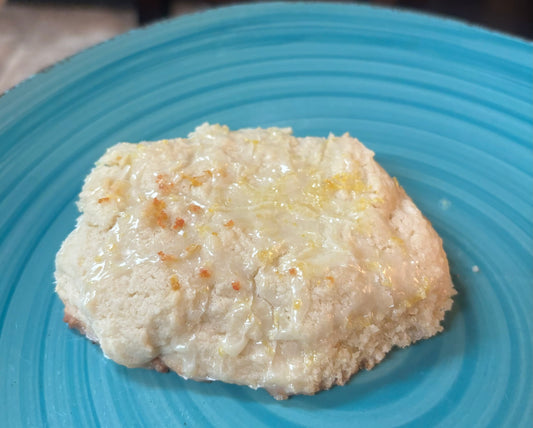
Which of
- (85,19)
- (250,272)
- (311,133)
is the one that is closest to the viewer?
(250,272)

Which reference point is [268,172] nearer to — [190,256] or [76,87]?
[190,256]

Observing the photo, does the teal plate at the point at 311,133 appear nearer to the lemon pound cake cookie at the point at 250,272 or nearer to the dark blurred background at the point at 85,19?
the lemon pound cake cookie at the point at 250,272

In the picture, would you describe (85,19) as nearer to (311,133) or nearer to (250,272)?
(311,133)

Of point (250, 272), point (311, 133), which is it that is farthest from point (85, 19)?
point (250, 272)

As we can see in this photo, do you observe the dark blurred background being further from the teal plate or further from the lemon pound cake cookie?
the lemon pound cake cookie

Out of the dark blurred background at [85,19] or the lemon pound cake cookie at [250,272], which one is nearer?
the lemon pound cake cookie at [250,272]

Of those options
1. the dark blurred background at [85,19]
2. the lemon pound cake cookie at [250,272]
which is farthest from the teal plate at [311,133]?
the dark blurred background at [85,19]

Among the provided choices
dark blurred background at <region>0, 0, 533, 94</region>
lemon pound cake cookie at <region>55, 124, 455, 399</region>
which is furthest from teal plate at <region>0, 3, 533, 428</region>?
dark blurred background at <region>0, 0, 533, 94</region>

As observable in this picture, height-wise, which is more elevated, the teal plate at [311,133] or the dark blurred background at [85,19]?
the dark blurred background at [85,19]
